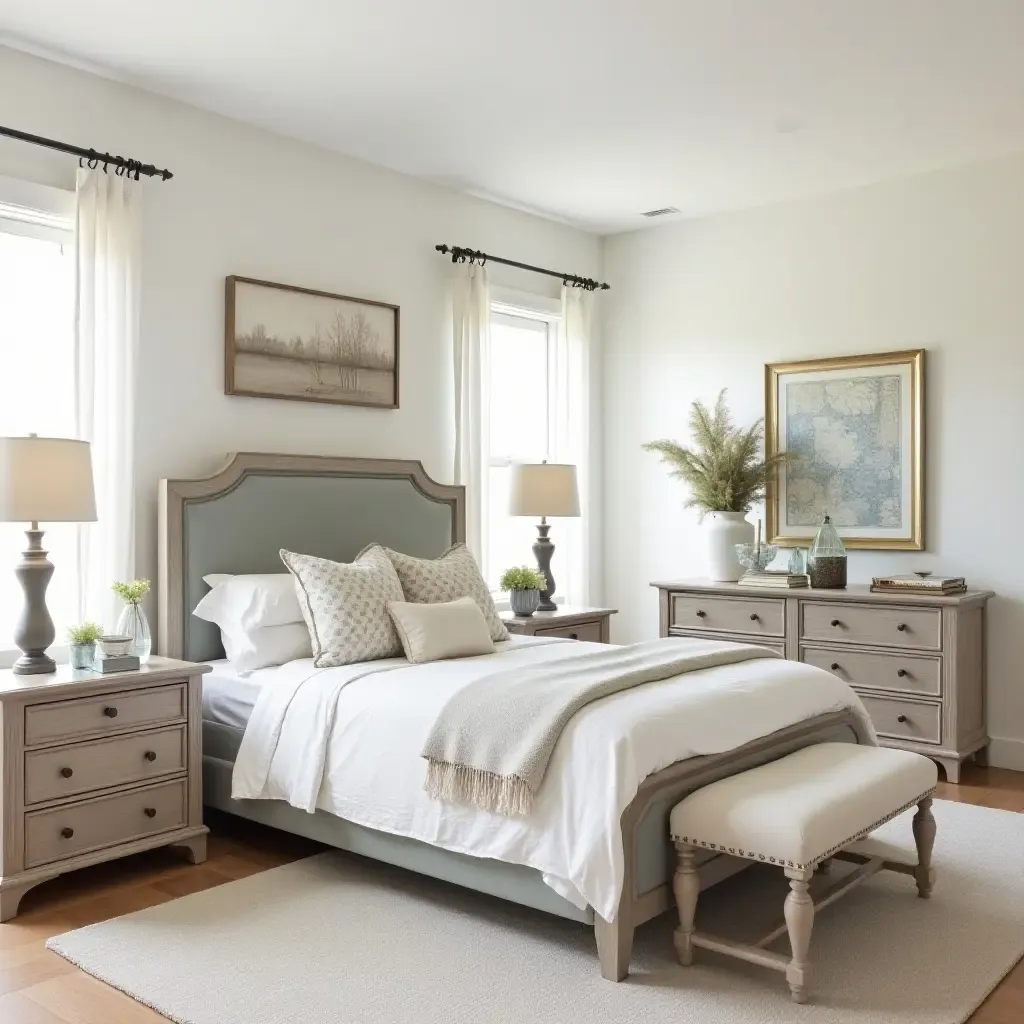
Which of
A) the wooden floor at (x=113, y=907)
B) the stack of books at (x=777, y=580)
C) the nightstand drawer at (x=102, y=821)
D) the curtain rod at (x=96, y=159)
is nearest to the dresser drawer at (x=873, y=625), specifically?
the stack of books at (x=777, y=580)

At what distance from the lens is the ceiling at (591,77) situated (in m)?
3.43

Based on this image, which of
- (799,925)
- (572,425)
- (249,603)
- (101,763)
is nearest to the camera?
(799,925)

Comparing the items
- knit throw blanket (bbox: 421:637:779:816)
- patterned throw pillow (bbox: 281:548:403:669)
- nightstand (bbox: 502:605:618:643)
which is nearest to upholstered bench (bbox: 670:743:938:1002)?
knit throw blanket (bbox: 421:637:779:816)

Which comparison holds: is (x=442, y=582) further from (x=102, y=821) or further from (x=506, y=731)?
(x=102, y=821)

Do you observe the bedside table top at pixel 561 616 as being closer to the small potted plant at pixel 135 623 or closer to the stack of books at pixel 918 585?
the stack of books at pixel 918 585

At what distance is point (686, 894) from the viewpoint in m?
2.73

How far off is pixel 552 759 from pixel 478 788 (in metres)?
0.23

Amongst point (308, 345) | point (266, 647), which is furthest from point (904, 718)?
point (308, 345)

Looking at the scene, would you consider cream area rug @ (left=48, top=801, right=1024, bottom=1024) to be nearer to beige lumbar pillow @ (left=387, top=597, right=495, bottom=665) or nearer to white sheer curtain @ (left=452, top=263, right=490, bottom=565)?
beige lumbar pillow @ (left=387, top=597, right=495, bottom=665)

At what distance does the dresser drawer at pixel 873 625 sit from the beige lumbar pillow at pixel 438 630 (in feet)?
5.98

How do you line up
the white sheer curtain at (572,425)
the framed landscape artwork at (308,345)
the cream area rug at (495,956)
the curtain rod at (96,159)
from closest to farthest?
the cream area rug at (495,956)
the curtain rod at (96,159)
the framed landscape artwork at (308,345)
the white sheer curtain at (572,425)

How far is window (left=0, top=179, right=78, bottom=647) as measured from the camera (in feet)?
12.1

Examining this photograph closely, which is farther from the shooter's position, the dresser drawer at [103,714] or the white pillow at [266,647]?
the white pillow at [266,647]

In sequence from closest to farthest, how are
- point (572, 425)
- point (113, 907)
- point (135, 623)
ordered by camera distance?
point (113, 907), point (135, 623), point (572, 425)
